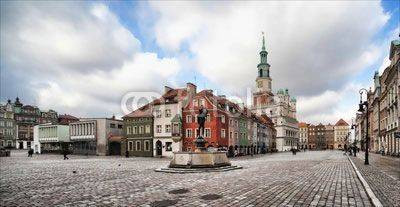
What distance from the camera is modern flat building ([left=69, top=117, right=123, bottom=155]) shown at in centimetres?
→ 6838

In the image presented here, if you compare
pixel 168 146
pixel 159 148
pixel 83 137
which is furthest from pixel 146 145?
pixel 83 137

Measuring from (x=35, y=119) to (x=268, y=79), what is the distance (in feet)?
314

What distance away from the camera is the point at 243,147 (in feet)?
232

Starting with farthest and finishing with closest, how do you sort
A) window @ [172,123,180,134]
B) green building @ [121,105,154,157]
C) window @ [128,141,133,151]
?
window @ [128,141,133,151]
green building @ [121,105,154,157]
window @ [172,123,180,134]

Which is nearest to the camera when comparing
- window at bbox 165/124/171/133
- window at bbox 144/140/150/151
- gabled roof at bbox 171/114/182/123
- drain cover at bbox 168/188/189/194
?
drain cover at bbox 168/188/189/194

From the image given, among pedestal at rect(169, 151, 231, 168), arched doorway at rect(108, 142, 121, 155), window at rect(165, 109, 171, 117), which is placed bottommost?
arched doorway at rect(108, 142, 121, 155)

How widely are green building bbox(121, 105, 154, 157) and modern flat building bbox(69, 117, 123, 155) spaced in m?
3.30

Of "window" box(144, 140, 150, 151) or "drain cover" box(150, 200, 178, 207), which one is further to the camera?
"window" box(144, 140, 150, 151)

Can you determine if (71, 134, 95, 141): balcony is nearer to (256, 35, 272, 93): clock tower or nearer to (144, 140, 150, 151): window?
(144, 140, 150, 151): window

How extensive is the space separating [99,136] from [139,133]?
11.3 m

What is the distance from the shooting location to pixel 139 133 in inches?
2485

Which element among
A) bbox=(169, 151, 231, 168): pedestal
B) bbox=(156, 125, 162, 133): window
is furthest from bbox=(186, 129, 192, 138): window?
bbox=(169, 151, 231, 168): pedestal

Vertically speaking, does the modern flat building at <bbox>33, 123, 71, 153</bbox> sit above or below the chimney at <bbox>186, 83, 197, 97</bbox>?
below

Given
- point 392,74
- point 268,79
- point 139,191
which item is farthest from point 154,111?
point 268,79
